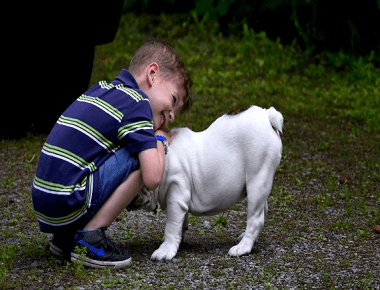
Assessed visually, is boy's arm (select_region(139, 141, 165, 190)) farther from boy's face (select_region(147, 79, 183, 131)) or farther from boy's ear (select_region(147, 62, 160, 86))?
boy's ear (select_region(147, 62, 160, 86))

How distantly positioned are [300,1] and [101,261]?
705 cm

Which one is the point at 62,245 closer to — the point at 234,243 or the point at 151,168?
the point at 151,168

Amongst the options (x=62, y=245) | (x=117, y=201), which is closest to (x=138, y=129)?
(x=117, y=201)

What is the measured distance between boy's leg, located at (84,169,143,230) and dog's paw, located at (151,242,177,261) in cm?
38

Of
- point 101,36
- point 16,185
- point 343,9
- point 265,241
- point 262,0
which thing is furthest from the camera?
point 262,0

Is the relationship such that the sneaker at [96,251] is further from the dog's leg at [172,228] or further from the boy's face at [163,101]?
the boy's face at [163,101]

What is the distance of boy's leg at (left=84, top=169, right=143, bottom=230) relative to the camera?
142 inches

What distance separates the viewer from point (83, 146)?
3.51 meters

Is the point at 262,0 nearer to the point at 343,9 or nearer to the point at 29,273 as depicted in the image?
the point at 343,9

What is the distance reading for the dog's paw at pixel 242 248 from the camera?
3906 millimetres

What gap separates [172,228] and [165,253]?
0.16 m

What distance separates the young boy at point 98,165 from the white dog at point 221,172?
0.24 metres

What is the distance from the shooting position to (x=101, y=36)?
6594mm

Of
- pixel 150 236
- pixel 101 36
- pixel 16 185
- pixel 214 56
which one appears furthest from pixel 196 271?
pixel 214 56
